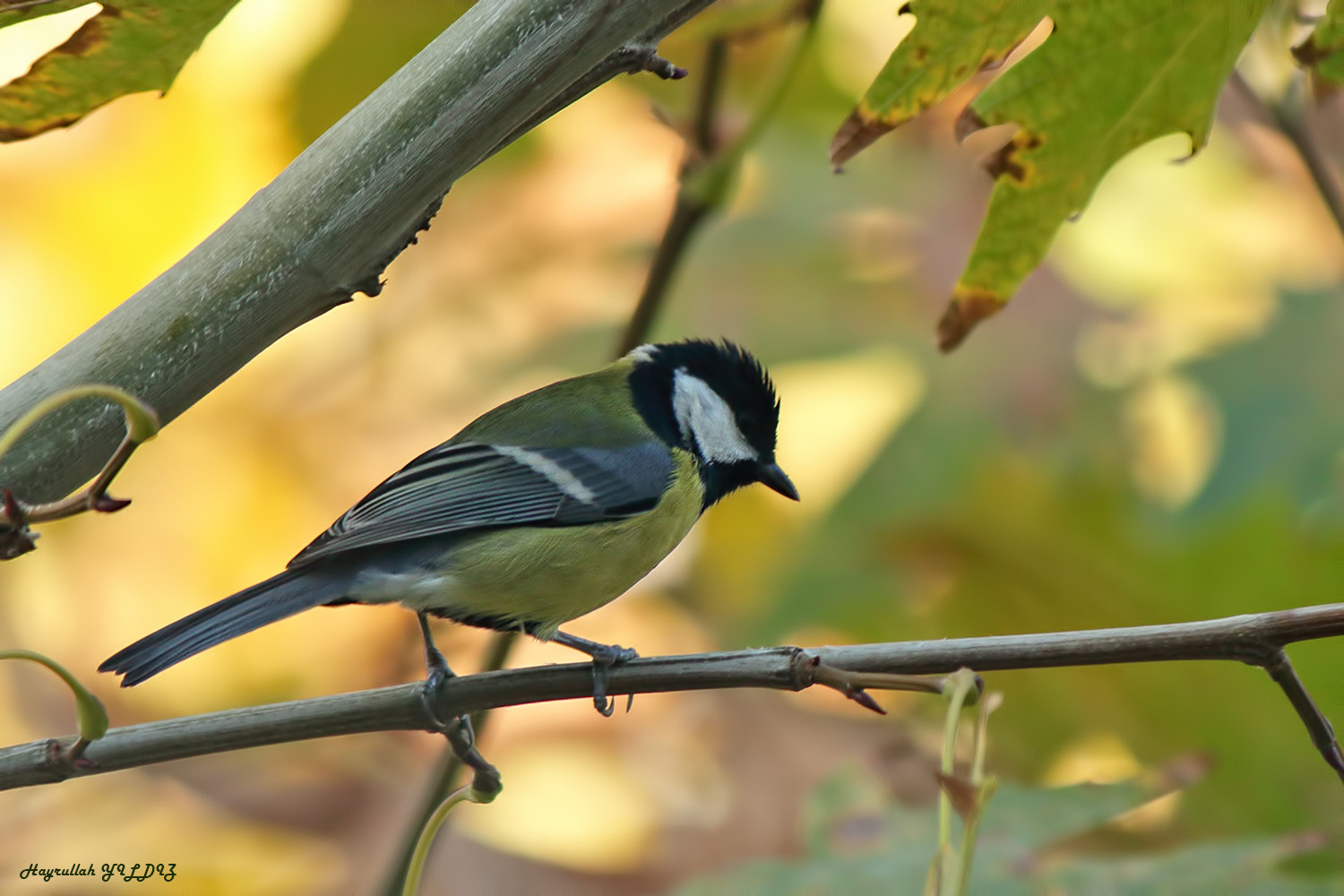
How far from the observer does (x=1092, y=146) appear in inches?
37.7

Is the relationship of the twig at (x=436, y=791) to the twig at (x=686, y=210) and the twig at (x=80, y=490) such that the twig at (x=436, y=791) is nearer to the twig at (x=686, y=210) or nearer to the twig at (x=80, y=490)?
the twig at (x=686, y=210)

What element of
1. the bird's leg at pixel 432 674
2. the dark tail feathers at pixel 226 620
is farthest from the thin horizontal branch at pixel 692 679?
the dark tail feathers at pixel 226 620

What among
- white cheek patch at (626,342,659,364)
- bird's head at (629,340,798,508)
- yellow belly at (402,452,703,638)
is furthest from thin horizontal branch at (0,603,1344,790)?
white cheek patch at (626,342,659,364)

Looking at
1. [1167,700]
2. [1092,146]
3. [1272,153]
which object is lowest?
[1167,700]

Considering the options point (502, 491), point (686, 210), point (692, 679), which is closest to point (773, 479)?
point (502, 491)

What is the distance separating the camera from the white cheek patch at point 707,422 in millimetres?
1978

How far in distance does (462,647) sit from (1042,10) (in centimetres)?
138

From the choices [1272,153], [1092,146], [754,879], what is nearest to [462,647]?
[754,879]

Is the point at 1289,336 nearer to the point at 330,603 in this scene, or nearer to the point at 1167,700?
the point at 1167,700

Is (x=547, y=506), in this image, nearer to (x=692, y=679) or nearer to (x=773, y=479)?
(x=773, y=479)

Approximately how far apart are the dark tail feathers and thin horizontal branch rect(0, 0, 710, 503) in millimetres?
449

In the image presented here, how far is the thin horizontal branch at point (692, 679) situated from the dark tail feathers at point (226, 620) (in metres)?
0.19

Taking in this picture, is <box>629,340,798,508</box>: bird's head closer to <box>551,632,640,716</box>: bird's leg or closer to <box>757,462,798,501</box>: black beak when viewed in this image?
<box>757,462,798,501</box>: black beak

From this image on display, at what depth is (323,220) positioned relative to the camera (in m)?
0.69
